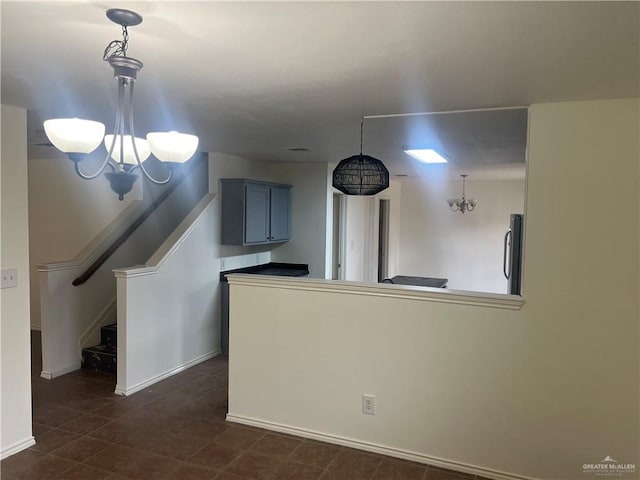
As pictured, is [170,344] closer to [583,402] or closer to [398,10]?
[583,402]

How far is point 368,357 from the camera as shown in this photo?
10.2 ft

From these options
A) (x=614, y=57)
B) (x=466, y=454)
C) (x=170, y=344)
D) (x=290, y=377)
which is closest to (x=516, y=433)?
(x=466, y=454)

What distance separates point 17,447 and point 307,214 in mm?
3934

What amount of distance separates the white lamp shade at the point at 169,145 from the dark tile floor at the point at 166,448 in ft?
6.46

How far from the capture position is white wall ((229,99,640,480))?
2.59 m

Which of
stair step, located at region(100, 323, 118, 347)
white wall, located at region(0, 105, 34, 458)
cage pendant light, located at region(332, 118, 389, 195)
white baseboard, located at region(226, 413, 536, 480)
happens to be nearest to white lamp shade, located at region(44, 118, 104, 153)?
white wall, located at region(0, 105, 34, 458)

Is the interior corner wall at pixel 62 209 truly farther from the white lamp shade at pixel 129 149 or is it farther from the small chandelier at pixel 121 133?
the small chandelier at pixel 121 133

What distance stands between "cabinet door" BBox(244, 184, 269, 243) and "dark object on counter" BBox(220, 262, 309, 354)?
0.49m

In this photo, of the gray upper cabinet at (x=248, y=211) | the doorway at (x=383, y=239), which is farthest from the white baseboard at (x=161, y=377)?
the doorway at (x=383, y=239)

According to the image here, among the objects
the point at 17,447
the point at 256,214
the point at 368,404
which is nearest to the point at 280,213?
the point at 256,214

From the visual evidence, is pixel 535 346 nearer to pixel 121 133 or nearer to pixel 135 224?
pixel 121 133

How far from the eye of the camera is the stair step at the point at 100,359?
452 cm

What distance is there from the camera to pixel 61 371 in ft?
14.7

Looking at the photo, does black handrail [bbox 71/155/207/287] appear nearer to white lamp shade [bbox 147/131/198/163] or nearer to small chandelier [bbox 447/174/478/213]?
white lamp shade [bbox 147/131/198/163]
